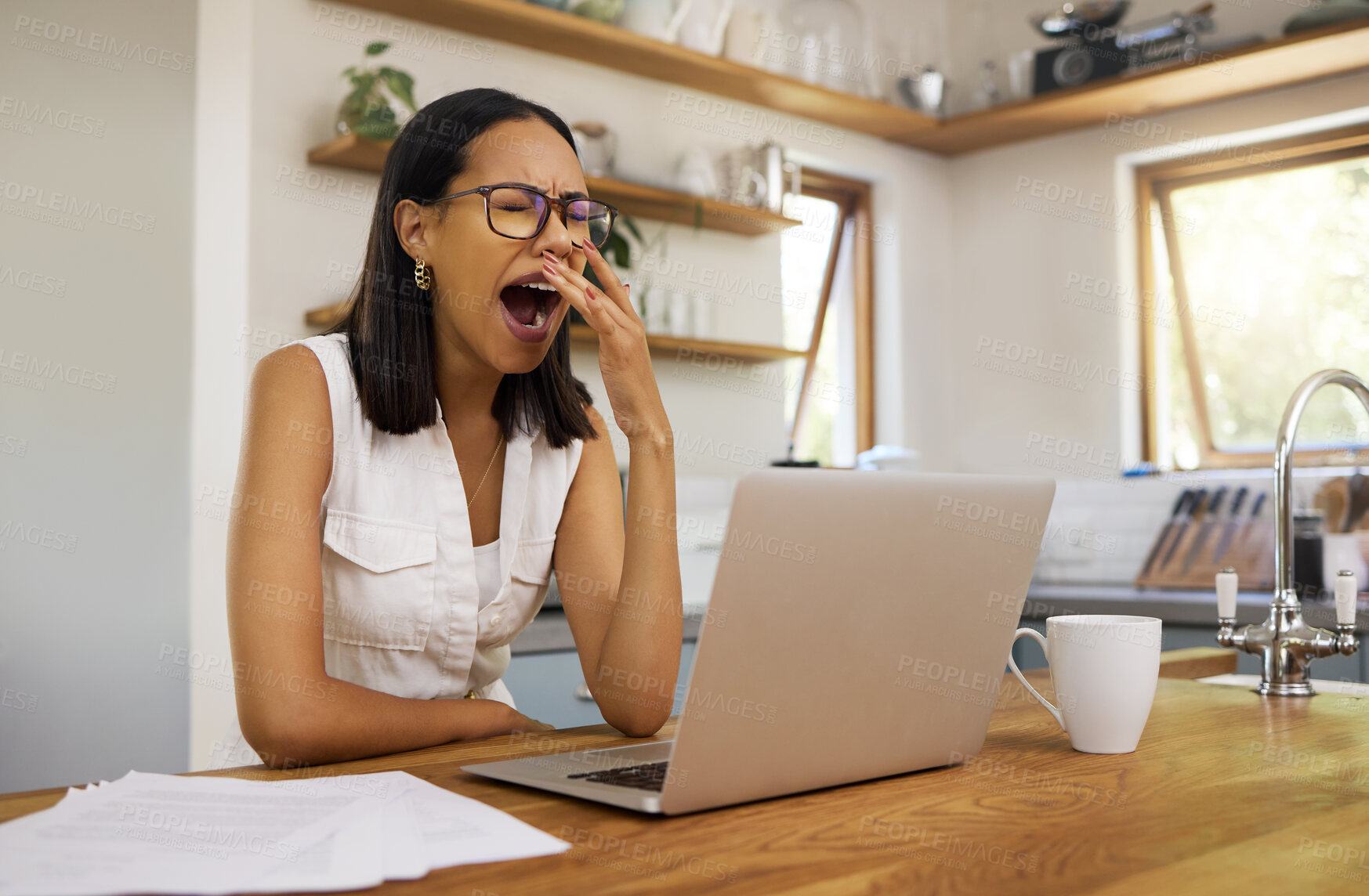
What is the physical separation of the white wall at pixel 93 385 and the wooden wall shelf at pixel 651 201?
0.46m

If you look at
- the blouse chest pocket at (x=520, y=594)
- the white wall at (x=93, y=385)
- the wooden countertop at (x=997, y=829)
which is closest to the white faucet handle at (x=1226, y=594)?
the wooden countertop at (x=997, y=829)

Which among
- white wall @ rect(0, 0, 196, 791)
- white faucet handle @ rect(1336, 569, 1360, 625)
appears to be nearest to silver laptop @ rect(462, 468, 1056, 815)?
white faucet handle @ rect(1336, 569, 1360, 625)

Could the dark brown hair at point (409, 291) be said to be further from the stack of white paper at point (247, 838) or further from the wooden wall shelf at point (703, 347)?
the wooden wall shelf at point (703, 347)

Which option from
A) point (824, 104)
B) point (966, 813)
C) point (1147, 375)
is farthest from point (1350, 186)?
point (966, 813)

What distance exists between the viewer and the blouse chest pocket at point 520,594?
1416mm

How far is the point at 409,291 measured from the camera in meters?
1.45

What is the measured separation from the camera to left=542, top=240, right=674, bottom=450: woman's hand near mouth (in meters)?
1.29

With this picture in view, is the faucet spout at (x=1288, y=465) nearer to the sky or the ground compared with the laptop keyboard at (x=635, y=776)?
nearer to the sky

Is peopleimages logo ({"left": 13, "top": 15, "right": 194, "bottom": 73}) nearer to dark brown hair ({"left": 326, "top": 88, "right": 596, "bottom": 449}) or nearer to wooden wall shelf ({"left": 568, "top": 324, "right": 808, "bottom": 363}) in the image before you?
wooden wall shelf ({"left": 568, "top": 324, "right": 808, "bottom": 363})

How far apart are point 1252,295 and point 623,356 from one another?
3.08 metres

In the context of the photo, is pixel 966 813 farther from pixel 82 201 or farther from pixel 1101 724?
pixel 82 201

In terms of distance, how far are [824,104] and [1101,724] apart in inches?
120

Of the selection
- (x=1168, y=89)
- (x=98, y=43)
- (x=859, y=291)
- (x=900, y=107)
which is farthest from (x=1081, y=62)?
(x=98, y=43)

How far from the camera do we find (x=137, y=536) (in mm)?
2754
